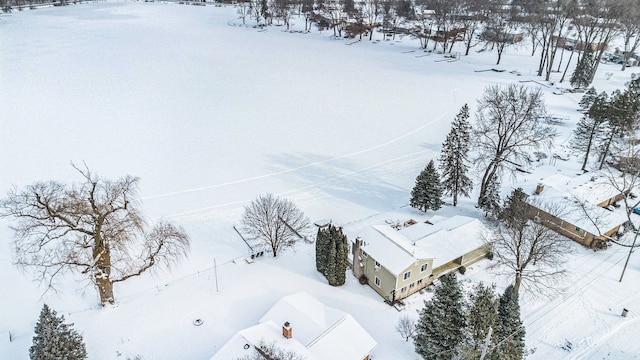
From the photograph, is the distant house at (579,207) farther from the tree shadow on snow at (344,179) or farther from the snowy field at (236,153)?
the tree shadow on snow at (344,179)

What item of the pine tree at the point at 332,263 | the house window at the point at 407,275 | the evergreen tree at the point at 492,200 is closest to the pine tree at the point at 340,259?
the pine tree at the point at 332,263

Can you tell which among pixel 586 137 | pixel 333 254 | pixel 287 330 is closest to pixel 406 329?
pixel 333 254

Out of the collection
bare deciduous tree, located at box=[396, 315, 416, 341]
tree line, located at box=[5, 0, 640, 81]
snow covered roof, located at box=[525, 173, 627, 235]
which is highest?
tree line, located at box=[5, 0, 640, 81]

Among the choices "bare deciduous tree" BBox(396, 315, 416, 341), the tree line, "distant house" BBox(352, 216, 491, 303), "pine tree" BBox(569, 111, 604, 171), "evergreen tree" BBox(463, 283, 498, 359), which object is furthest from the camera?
the tree line

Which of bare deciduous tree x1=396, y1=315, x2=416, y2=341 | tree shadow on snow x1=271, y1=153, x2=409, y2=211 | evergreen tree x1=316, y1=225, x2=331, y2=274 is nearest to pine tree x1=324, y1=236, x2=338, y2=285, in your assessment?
evergreen tree x1=316, y1=225, x2=331, y2=274

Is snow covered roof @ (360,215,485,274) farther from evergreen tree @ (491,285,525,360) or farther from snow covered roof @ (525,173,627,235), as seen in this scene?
snow covered roof @ (525,173,627,235)

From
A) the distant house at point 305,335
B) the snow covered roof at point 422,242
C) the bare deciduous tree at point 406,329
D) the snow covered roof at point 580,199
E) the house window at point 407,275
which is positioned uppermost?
the snow covered roof at point 580,199

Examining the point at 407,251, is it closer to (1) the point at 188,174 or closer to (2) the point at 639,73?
(1) the point at 188,174

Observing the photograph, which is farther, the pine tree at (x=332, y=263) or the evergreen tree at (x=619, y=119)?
the evergreen tree at (x=619, y=119)
